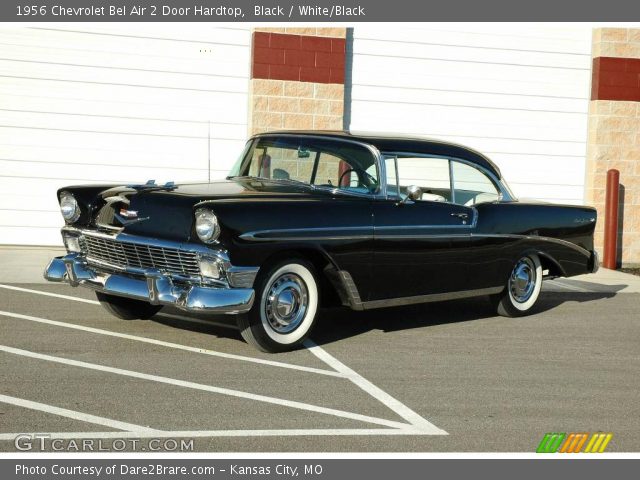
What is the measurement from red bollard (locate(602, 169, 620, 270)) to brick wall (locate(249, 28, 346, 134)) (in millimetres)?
3729

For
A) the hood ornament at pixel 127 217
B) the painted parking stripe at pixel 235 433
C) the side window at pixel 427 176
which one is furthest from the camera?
the side window at pixel 427 176

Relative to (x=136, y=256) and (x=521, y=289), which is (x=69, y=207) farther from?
(x=521, y=289)

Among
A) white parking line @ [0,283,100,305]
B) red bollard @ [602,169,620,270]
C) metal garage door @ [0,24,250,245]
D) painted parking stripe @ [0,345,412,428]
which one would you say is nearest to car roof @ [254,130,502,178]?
white parking line @ [0,283,100,305]

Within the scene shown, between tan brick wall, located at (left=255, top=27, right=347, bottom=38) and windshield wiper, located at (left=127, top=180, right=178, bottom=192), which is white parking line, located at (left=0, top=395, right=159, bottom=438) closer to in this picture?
windshield wiper, located at (left=127, top=180, right=178, bottom=192)

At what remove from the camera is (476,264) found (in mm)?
8477

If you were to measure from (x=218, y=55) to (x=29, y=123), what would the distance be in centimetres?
247

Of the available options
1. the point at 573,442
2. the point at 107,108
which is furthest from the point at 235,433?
the point at 107,108

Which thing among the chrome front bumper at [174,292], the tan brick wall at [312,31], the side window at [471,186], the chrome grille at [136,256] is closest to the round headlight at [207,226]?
the chrome grille at [136,256]

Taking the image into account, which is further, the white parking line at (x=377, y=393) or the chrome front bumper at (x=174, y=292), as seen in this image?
the chrome front bumper at (x=174, y=292)

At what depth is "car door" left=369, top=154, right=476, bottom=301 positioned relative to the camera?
7.74 metres

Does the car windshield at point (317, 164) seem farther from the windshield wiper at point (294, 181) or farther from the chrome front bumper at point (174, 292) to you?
the chrome front bumper at point (174, 292)

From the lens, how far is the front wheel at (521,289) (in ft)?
29.8

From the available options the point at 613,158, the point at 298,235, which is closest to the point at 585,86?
the point at 613,158

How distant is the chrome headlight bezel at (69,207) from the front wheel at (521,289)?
3.70 m
